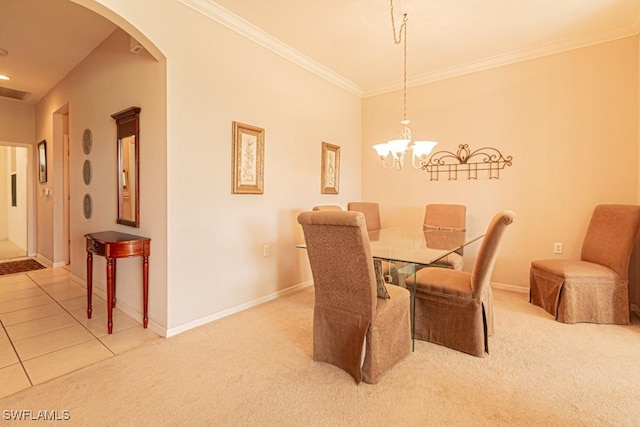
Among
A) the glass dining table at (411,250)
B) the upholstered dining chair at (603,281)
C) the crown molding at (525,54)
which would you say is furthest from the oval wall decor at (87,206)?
the upholstered dining chair at (603,281)

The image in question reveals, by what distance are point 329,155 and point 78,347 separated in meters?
3.14

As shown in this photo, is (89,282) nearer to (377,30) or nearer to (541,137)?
(377,30)

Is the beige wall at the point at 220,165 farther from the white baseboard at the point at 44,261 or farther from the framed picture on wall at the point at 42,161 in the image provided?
the framed picture on wall at the point at 42,161

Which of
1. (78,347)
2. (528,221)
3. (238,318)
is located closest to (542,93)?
(528,221)

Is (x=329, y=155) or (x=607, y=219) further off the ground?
(x=329, y=155)

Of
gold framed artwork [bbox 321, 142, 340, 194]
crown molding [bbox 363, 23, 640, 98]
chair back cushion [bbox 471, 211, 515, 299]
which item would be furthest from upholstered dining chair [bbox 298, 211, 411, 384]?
crown molding [bbox 363, 23, 640, 98]

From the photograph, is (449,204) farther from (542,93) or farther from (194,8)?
(194,8)

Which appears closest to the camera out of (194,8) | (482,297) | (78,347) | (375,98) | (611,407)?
(611,407)

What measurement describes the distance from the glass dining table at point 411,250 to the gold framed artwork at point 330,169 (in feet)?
4.20

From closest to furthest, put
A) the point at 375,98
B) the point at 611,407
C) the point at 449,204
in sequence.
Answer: the point at 611,407 → the point at 449,204 → the point at 375,98

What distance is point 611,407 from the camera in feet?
5.27

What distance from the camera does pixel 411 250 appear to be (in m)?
2.26

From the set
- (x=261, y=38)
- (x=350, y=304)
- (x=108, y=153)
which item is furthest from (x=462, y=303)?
(x=108, y=153)

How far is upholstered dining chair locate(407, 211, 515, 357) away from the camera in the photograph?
201cm
